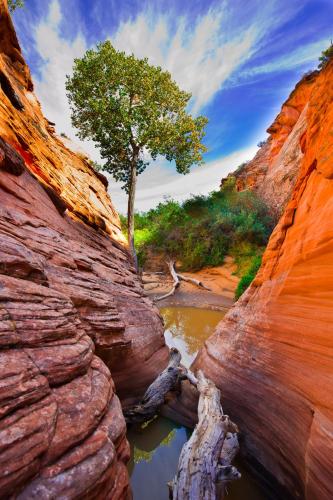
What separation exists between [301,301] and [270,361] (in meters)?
1.22

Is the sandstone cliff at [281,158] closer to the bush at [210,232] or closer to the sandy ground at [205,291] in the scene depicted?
the bush at [210,232]

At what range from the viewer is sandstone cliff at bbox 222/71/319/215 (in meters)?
21.9

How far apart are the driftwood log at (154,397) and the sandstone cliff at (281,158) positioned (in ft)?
57.0

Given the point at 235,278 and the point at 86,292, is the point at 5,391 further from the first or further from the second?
the point at 235,278

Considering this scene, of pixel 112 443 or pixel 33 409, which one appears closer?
pixel 33 409

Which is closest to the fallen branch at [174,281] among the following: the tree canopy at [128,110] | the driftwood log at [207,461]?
the tree canopy at [128,110]

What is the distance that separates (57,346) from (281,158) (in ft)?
89.9

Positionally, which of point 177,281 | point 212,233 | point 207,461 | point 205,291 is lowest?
point 207,461

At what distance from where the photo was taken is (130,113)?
16.1 m

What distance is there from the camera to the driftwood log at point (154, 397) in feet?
17.2

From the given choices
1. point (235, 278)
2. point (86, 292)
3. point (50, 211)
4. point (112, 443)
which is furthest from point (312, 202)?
point (235, 278)

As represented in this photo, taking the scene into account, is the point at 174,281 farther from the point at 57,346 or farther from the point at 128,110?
the point at 57,346

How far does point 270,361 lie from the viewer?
4621mm

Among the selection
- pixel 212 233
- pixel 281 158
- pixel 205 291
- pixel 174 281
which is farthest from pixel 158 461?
pixel 281 158
